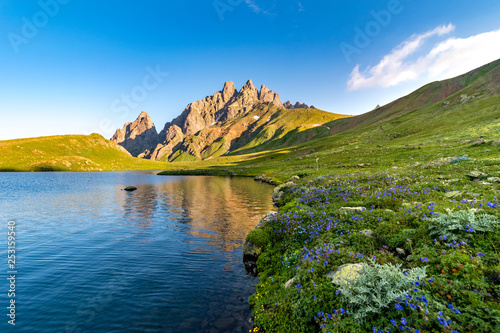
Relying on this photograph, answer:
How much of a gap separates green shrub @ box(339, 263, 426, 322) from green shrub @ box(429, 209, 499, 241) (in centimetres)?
337

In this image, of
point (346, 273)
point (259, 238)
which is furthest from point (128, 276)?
point (346, 273)

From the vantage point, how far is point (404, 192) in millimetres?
15898

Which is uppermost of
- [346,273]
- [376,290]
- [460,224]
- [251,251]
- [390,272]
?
[460,224]

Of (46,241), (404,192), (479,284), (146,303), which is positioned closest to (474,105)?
(404,192)

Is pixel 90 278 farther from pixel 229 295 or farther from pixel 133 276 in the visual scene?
pixel 229 295

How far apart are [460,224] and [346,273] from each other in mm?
5444

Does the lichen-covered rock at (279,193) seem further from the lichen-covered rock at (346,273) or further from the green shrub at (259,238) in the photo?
the lichen-covered rock at (346,273)

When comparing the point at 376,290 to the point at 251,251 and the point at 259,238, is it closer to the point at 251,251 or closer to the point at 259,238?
the point at 259,238

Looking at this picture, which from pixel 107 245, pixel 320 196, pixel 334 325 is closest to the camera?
pixel 334 325

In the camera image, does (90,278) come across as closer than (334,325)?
No

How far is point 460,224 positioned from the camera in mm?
8719

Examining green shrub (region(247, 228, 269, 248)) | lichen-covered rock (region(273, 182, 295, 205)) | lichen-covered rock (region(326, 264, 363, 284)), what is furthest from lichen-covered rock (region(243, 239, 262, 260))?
lichen-covered rock (region(273, 182, 295, 205))

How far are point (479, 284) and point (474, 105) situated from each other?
420 ft

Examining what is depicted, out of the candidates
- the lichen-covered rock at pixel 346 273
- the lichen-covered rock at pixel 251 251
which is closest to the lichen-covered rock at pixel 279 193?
the lichen-covered rock at pixel 251 251
